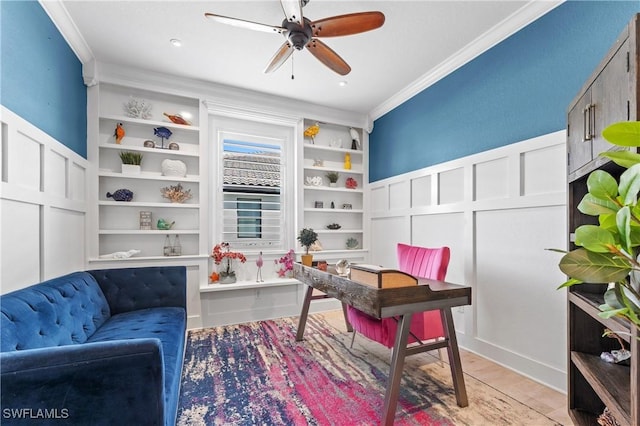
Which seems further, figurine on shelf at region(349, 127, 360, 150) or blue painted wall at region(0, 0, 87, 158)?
figurine on shelf at region(349, 127, 360, 150)

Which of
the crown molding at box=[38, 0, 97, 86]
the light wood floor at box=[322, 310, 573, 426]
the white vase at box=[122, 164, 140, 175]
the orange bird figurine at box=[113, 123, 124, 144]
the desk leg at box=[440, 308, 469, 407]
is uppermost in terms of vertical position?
the crown molding at box=[38, 0, 97, 86]

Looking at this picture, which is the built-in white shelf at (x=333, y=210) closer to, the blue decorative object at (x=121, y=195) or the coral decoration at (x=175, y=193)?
the coral decoration at (x=175, y=193)

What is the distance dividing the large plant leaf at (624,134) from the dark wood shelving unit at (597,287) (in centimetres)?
54

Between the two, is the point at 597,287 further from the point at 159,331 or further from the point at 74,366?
the point at 159,331

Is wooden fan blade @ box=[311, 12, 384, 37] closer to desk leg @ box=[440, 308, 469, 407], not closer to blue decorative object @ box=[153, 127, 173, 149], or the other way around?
desk leg @ box=[440, 308, 469, 407]

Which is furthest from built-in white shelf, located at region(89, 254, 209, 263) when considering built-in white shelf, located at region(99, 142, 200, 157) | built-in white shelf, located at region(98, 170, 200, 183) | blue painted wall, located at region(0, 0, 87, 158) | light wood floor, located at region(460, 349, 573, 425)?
light wood floor, located at region(460, 349, 573, 425)

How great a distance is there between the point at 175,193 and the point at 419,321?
2943mm

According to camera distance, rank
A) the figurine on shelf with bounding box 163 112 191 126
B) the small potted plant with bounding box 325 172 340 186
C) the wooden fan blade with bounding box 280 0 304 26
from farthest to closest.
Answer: the small potted plant with bounding box 325 172 340 186 → the figurine on shelf with bounding box 163 112 191 126 → the wooden fan blade with bounding box 280 0 304 26

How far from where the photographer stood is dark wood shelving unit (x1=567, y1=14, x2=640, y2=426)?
969 millimetres

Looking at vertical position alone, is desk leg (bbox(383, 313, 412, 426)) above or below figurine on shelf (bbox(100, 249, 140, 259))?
below

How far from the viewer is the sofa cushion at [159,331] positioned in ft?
5.33

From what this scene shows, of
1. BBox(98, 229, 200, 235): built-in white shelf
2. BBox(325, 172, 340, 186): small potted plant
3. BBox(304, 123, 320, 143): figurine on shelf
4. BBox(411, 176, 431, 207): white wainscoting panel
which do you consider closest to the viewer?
BBox(98, 229, 200, 235): built-in white shelf

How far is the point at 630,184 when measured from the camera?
1.92 feet

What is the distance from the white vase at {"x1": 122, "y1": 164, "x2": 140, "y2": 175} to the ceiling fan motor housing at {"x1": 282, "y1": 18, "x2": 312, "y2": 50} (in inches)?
91.2
